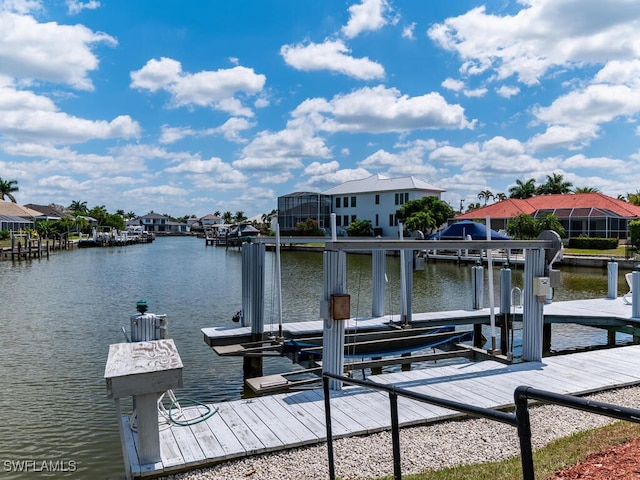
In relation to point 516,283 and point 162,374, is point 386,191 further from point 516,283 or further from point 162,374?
point 162,374

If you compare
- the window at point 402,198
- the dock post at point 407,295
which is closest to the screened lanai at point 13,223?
the window at point 402,198

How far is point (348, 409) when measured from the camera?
7277 mm

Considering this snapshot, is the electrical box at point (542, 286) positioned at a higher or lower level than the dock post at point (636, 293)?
higher

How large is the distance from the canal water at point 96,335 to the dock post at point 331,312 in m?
3.25

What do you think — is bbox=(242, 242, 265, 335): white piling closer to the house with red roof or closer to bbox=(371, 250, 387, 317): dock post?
bbox=(371, 250, 387, 317): dock post

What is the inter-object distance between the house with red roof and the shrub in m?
4.71

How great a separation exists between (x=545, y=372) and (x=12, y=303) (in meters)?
21.4

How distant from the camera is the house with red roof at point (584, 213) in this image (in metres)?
51.2

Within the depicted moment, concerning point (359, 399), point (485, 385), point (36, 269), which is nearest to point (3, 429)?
point (359, 399)

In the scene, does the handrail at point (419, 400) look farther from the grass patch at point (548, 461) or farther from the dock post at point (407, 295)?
the dock post at point (407, 295)

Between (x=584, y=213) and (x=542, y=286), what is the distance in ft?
158

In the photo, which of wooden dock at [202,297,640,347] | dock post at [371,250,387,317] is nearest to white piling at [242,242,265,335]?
wooden dock at [202,297,640,347]

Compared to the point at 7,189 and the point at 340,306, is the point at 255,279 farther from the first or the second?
the point at 7,189

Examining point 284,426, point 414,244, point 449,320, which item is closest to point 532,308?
point 414,244
